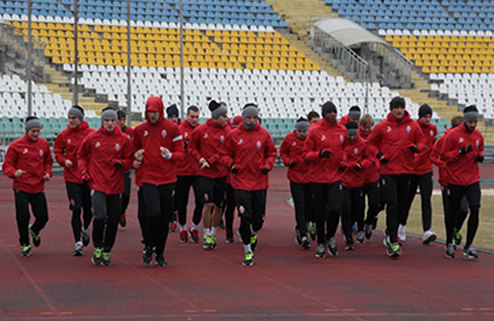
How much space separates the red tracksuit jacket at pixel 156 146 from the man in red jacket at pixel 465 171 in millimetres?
3684

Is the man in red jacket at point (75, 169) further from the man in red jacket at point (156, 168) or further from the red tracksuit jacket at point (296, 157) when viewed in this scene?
the red tracksuit jacket at point (296, 157)

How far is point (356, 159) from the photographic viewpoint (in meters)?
12.8

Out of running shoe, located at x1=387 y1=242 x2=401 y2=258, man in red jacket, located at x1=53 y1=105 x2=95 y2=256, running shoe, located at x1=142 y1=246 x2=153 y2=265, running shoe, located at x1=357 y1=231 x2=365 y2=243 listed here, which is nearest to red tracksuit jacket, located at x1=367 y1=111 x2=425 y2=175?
running shoe, located at x1=387 y1=242 x2=401 y2=258

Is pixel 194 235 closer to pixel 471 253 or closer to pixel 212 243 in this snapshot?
pixel 212 243

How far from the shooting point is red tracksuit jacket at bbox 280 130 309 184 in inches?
515

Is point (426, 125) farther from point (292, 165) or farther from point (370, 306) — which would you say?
point (370, 306)

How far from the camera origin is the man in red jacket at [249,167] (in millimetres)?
11086

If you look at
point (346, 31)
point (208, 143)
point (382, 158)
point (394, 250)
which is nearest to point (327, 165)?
point (382, 158)

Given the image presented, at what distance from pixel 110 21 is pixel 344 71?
12.0 metres

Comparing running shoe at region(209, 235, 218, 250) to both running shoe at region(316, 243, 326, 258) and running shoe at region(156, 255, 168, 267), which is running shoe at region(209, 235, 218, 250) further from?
running shoe at region(156, 255, 168, 267)

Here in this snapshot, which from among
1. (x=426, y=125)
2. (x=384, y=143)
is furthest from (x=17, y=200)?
(x=426, y=125)

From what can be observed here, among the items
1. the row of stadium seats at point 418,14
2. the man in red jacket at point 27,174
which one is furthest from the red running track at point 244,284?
the row of stadium seats at point 418,14

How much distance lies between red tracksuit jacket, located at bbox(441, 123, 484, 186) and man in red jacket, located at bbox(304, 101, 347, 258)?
55.6 inches

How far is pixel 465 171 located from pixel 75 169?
5180 mm
